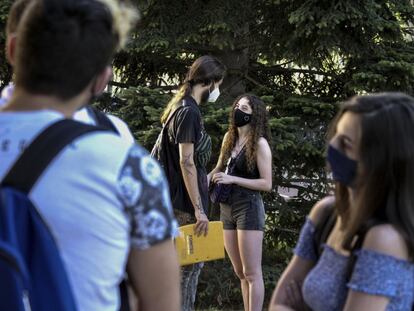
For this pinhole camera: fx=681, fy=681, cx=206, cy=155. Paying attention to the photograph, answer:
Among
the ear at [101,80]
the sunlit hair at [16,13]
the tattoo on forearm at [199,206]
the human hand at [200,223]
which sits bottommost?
the human hand at [200,223]

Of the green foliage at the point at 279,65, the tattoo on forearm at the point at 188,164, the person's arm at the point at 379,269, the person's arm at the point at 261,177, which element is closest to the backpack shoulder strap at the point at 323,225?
the person's arm at the point at 379,269

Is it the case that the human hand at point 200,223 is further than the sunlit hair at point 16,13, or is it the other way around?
the human hand at point 200,223

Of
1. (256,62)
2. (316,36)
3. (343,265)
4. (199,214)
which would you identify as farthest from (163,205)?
(256,62)

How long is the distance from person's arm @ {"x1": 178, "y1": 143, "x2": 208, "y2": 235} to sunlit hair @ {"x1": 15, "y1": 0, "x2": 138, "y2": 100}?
314 cm

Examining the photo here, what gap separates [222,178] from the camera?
5430mm

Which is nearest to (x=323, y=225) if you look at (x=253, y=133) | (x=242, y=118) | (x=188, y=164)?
(x=188, y=164)

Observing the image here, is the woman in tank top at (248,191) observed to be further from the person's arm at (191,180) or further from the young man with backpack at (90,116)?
the young man with backpack at (90,116)

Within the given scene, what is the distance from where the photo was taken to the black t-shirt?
15.5 ft

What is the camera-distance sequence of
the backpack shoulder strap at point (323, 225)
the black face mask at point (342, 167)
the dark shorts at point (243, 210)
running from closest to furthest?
the black face mask at point (342, 167), the backpack shoulder strap at point (323, 225), the dark shorts at point (243, 210)

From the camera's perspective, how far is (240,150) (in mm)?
5551

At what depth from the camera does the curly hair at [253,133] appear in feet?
17.9

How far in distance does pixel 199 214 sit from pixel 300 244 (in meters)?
2.48

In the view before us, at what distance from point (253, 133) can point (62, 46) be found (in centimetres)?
405

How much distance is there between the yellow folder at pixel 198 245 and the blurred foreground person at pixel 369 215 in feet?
8.36
